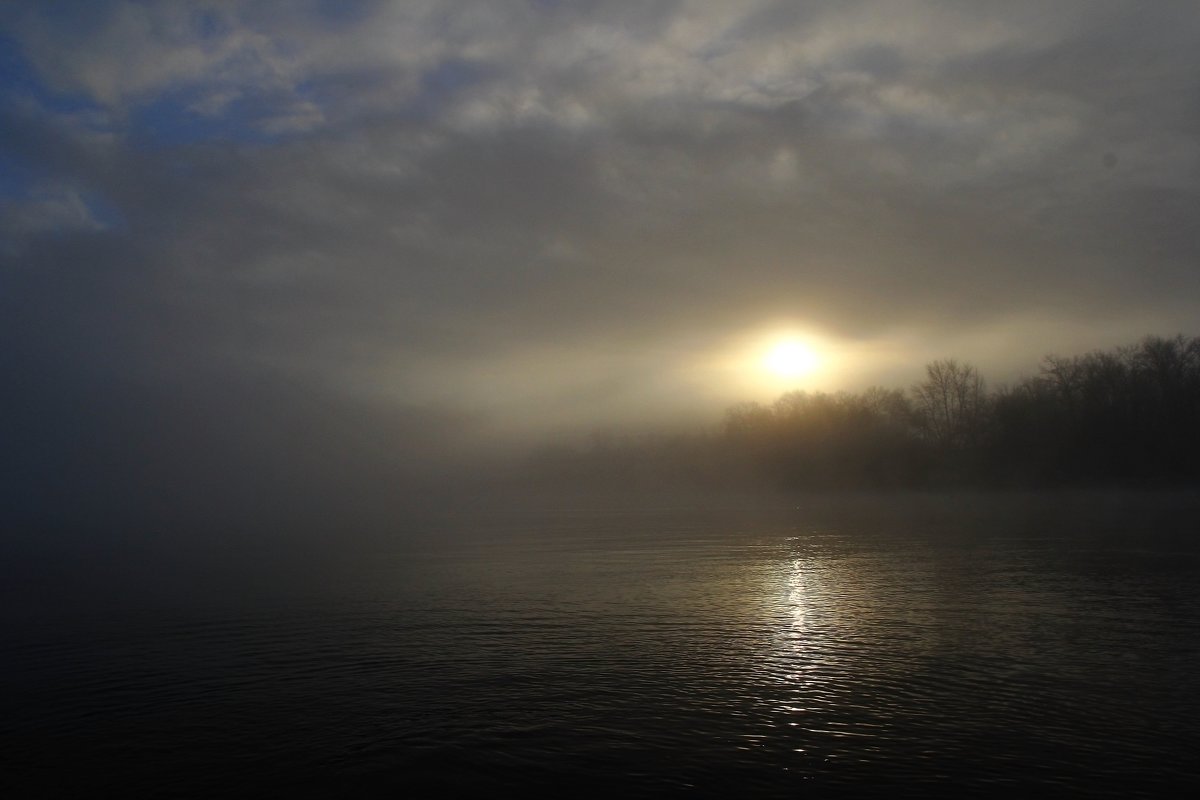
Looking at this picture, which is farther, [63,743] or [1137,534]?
[1137,534]

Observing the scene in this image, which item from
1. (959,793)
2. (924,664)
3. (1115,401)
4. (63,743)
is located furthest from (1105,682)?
(1115,401)

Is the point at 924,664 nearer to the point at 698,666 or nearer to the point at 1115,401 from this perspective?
the point at 698,666

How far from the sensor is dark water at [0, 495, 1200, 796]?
20703 millimetres

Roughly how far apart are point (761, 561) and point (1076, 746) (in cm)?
4314

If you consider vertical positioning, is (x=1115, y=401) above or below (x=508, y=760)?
above

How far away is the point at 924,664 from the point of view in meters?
29.6

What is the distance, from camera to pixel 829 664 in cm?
3034

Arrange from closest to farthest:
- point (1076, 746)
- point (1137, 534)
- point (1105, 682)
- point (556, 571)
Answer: point (1076, 746) < point (1105, 682) < point (556, 571) < point (1137, 534)

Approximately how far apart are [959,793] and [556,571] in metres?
44.6

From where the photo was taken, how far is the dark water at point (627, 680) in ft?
67.9

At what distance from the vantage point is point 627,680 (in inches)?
1122

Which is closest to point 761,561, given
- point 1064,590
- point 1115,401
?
point 1064,590

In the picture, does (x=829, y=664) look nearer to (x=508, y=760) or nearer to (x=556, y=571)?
(x=508, y=760)

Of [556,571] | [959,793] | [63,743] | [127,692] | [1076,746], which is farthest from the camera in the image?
[556,571]
